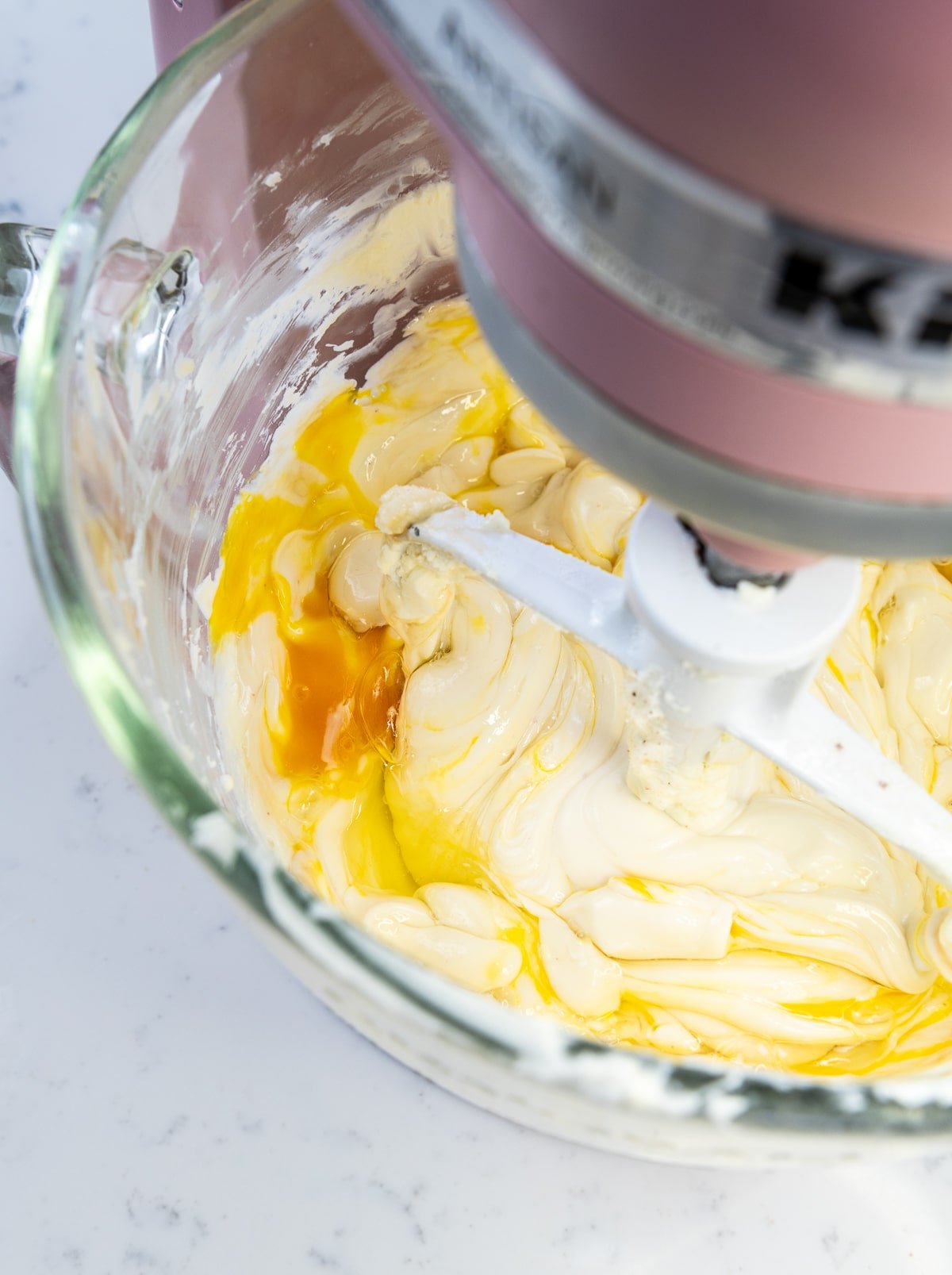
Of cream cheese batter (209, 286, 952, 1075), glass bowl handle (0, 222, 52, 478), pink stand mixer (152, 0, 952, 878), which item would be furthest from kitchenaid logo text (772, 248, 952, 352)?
glass bowl handle (0, 222, 52, 478)

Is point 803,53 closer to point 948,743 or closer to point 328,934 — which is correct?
point 328,934

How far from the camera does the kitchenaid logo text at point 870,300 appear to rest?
0.76 ft

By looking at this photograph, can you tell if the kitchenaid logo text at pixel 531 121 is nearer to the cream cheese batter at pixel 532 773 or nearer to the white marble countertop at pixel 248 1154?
the cream cheese batter at pixel 532 773

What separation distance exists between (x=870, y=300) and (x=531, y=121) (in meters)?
0.08

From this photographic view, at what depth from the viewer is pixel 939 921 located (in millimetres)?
648

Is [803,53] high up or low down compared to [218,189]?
up

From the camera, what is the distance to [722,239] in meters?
0.24

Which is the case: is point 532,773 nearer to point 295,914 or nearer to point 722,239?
point 295,914

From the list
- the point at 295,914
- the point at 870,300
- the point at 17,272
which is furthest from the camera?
the point at 17,272

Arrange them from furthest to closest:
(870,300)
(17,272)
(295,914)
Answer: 1. (17,272)
2. (295,914)
3. (870,300)

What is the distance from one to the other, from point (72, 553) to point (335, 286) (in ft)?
1.16

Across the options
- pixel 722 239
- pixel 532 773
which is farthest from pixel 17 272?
pixel 722 239

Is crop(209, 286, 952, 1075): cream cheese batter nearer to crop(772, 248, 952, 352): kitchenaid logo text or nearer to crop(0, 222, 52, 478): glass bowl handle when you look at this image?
crop(0, 222, 52, 478): glass bowl handle

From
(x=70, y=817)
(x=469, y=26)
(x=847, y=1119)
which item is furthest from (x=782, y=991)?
(x=469, y=26)
